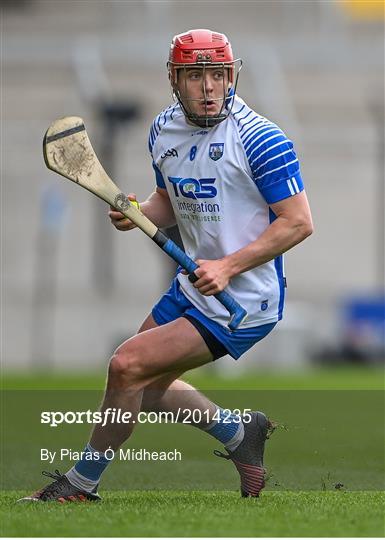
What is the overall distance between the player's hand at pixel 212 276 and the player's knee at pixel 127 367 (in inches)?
16.6

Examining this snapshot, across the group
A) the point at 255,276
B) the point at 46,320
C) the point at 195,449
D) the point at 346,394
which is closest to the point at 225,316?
the point at 255,276

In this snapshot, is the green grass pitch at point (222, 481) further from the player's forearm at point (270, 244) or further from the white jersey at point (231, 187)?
the player's forearm at point (270, 244)

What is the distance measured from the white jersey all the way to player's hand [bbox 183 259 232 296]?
0.19m

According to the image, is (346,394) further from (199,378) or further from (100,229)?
(100,229)

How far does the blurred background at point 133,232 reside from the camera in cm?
2202

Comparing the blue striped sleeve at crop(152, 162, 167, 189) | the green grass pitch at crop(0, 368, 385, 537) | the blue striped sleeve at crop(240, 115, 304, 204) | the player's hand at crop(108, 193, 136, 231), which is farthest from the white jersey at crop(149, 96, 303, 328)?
the green grass pitch at crop(0, 368, 385, 537)

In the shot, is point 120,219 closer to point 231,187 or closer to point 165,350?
point 231,187

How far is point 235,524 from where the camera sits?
17.4 ft

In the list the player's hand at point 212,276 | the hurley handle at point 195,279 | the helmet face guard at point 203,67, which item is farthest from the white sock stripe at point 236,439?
the helmet face guard at point 203,67

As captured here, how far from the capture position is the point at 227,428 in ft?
21.7

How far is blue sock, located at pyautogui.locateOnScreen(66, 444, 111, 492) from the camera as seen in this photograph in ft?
20.4

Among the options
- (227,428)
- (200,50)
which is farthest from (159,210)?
(227,428)

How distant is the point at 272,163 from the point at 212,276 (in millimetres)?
574

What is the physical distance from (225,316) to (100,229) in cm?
1718
